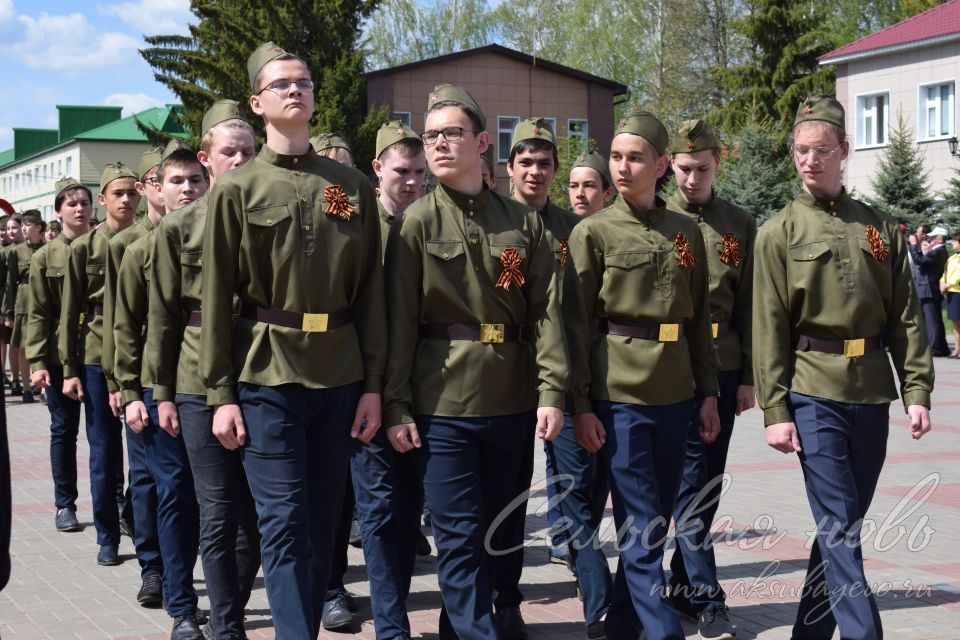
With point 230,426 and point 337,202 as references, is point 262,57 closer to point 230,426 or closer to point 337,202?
point 337,202

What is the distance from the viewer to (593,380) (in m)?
5.50

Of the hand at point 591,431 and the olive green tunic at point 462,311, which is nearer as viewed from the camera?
the olive green tunic at point 462,311

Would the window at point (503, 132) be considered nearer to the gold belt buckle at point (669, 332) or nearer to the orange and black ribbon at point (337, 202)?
the gold belt buckle at point (669, 332)

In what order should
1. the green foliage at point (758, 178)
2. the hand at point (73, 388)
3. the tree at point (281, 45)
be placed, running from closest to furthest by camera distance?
the hand at point (73, 388) → the green foliage at point (758, 178) → the tree at point (281, 45)

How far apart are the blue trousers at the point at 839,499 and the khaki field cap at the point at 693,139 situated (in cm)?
172

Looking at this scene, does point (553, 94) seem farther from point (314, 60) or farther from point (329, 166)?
point (329, 166)

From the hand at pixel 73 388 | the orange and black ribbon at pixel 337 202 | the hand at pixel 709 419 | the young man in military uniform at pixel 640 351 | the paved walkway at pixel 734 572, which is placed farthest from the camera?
the hand at pixel 73 388

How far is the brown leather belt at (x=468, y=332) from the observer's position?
5074mm

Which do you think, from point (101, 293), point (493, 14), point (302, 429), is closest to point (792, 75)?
point (493, 14)

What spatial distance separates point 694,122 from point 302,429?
2.99m

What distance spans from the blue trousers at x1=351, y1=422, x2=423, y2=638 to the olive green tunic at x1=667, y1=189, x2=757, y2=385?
1816 millimetres

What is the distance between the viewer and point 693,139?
6672 millimetres

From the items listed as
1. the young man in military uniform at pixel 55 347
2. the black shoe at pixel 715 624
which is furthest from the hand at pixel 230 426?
the young man in military uniform at pixel 55 347

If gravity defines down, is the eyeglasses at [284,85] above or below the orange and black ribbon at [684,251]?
above
